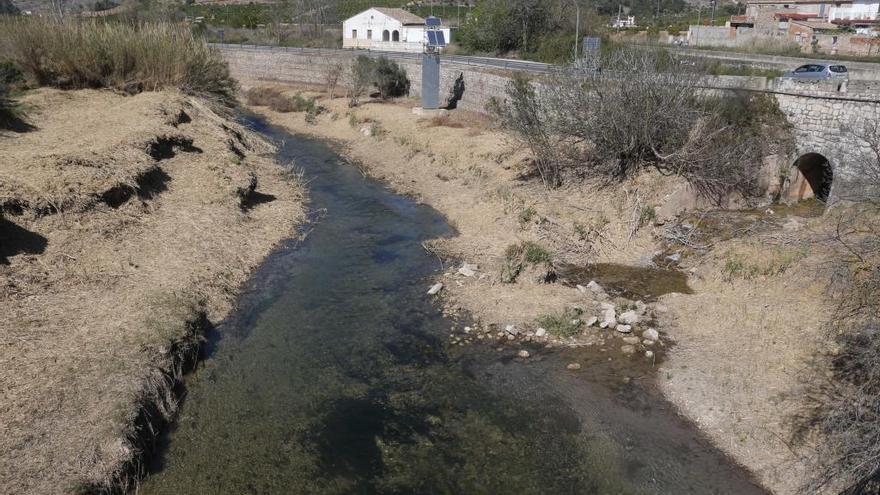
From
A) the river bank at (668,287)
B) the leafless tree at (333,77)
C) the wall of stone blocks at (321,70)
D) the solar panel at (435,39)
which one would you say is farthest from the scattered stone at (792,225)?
the leafless tree at (333,77)

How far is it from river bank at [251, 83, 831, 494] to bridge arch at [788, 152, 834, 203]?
1.54m

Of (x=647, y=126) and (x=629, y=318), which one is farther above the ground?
(x=647, y=126)

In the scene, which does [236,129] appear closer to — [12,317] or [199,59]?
[199,59]

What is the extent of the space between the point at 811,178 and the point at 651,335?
1212 cm

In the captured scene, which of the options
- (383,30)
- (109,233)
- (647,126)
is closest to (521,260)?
(647,126)

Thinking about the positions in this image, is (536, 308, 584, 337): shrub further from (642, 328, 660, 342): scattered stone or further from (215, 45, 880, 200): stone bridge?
(215, 45, 880, 200): stone bridge

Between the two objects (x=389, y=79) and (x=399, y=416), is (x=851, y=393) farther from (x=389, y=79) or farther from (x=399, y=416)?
(x=389, y=79)

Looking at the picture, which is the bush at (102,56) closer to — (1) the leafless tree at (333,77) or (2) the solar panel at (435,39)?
(2) the solar panel at (435,39)

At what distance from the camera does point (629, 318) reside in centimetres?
1421

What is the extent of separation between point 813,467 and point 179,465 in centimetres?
917

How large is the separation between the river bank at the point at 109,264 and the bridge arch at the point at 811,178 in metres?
15.7

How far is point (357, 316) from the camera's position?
578 inches

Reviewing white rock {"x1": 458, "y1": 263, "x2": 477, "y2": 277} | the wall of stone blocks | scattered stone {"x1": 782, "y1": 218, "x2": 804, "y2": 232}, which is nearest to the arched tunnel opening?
scattered stone {"x1": 782, "y1": 218, "x2": 804, "y2": 232}

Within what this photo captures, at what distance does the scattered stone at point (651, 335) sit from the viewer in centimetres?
1364
